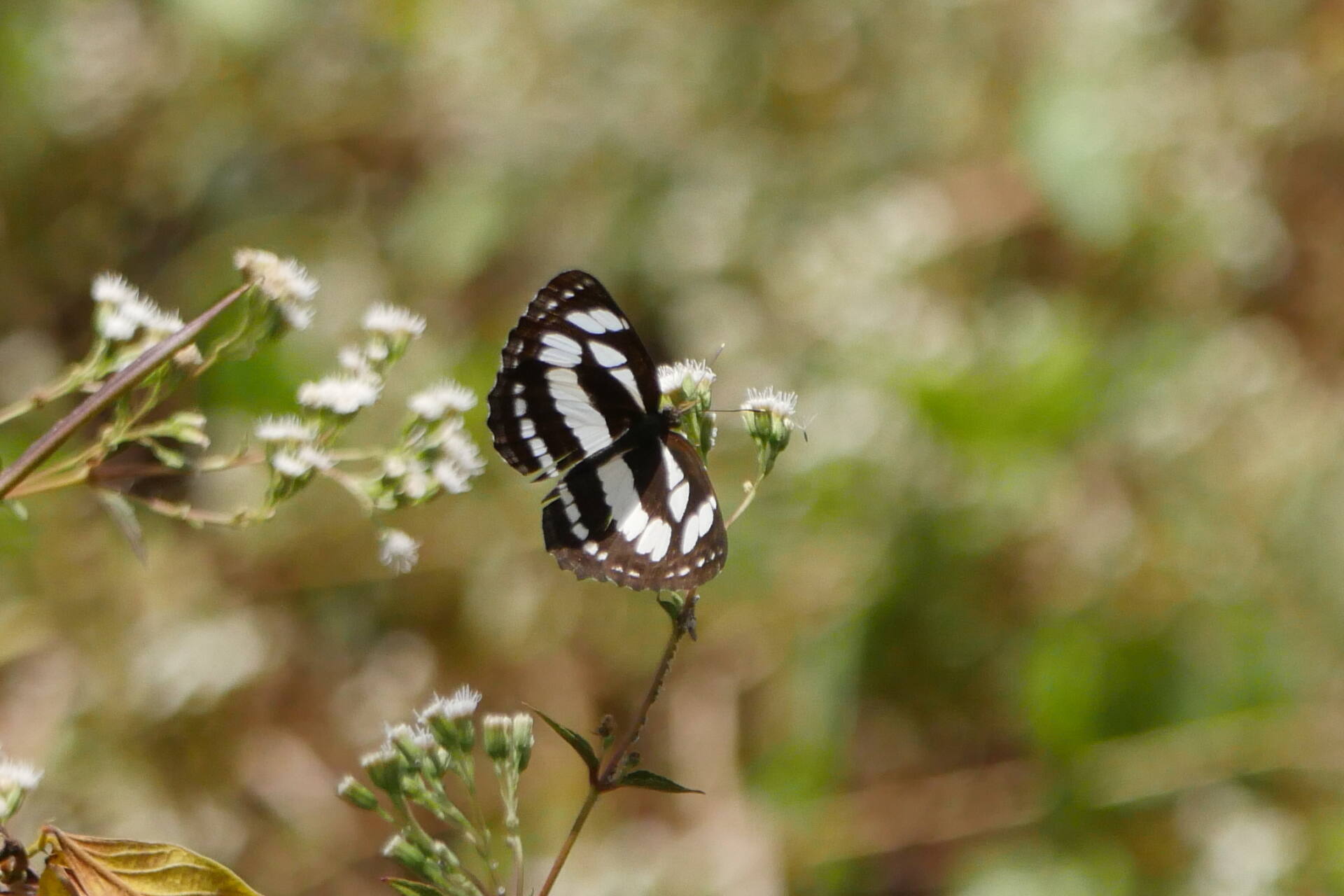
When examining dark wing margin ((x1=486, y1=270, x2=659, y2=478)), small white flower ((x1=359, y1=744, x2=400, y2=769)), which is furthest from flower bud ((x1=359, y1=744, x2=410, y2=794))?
dark wing margin ((x1=486, y1=270, x2=659, y2=478))

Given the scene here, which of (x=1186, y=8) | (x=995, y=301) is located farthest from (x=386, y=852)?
(x=1186, y=8)

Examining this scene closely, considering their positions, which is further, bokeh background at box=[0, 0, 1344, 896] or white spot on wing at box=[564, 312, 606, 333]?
bokeh background at box=[0, 0, 1344, 896]

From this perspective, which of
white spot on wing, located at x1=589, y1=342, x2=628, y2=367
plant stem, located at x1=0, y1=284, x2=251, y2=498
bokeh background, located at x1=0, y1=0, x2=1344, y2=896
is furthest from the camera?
bokeh background, located at x1=0, y1=0, x2=1344, y2=896

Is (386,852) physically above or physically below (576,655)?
below

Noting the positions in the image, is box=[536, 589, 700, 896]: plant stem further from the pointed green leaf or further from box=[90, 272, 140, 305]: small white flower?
box=[90, 272, 140, 305]: small white flower

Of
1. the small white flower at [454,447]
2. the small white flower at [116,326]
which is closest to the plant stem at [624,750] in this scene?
the small white flower at [454,447]

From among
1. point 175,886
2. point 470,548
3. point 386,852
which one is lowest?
point 175,886

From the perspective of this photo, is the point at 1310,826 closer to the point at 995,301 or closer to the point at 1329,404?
the point at 1329,404

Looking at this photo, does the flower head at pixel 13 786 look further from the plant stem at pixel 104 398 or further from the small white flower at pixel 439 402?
the small white flower at pixel 439 402
